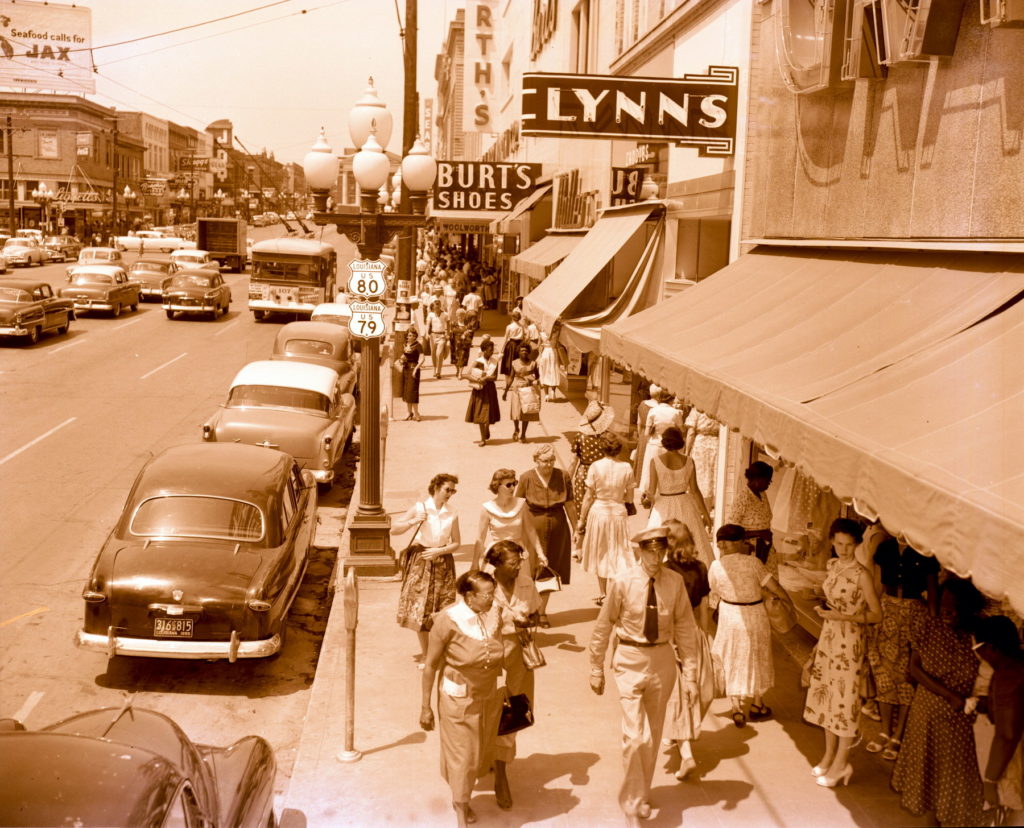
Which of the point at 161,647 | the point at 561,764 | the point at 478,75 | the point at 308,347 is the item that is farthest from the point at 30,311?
the point at 478,75

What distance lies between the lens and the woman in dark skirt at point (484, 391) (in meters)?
17.8

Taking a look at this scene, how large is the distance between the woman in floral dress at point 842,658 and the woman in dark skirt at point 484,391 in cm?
1105

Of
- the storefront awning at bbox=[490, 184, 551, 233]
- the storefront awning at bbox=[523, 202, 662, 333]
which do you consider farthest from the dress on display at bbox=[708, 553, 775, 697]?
the storefront awning at bbox=[490, 184, 551, 233]

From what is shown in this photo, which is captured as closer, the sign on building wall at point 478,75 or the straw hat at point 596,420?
the straw hat at point 596,420

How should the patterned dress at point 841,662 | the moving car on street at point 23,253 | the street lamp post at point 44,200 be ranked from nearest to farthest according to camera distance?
1. the patterned dress at point 841,662
2. the moving car on street at point 23,253
3. the street lamp post at point 44,200

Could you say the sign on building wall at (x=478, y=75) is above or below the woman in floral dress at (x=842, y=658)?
above

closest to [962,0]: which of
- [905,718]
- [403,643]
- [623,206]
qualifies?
[905,718]

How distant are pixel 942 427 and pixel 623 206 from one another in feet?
38.3

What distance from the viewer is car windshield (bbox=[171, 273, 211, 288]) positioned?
125 feet

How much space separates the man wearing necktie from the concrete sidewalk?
1.11 ft

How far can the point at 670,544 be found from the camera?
7.53 metres

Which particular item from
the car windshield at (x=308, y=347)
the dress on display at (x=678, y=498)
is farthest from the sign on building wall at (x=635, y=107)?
the car windshield at (x=308, y=347)

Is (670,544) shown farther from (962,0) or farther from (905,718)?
(962,0)

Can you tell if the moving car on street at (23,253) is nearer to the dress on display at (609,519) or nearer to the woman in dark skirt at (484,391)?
the woman in dark skirt at (484,391)
